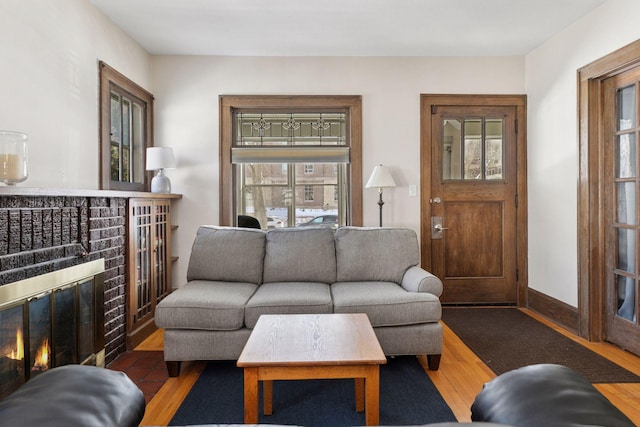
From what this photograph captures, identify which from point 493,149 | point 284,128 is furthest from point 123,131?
point 493,149

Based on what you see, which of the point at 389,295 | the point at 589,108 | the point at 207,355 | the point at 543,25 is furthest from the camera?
the point at 543,25

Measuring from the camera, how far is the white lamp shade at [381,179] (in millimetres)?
3748

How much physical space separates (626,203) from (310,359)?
270cm

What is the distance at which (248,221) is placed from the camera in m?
4.12

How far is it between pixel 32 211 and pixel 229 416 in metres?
1.43

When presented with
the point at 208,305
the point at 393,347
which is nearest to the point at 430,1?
the point at 393,347

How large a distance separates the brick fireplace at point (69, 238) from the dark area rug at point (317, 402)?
901 millimetres

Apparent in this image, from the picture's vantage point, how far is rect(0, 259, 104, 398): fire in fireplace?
1.73 metres

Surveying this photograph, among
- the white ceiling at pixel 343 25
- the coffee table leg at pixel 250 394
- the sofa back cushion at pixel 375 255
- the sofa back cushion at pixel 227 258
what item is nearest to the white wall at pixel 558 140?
the white ceiling at pixel 343 25

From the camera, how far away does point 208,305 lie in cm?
251

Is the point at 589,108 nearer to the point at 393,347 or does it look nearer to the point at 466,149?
the point at 466,149

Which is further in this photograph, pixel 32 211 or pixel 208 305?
pixel 208 305

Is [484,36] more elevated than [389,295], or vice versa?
[484,36]

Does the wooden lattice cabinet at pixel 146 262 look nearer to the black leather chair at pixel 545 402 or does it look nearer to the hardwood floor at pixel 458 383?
the hardwood floor at pixel 458 383
